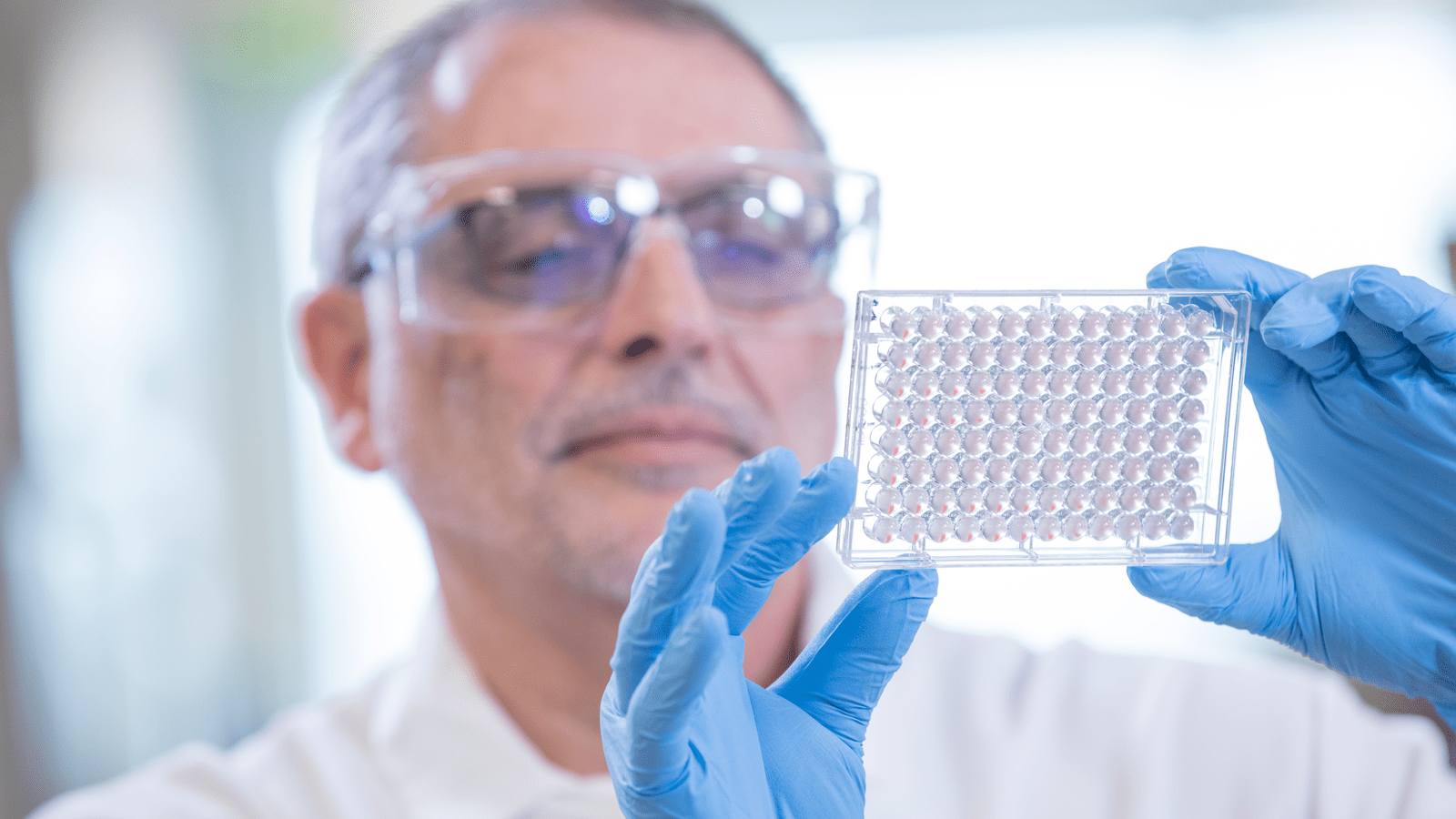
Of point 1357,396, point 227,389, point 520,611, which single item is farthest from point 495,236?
point 227,389

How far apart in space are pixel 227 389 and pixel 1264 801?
3.26 metres

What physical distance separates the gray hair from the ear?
46 millimetres

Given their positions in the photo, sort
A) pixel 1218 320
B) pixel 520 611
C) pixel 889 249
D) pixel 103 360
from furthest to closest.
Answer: pixel 103 360, pixel 889 249, pixel 520 611, pixel 1218 320

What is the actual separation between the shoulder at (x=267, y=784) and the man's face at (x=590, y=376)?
1.25 ft

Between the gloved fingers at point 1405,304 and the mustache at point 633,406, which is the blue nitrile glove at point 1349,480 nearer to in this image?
the gloved fingers at point 1405,304

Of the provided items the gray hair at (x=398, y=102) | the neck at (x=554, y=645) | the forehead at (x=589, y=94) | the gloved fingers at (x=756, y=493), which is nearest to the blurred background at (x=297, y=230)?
the gray hair at (x=398, y=102)

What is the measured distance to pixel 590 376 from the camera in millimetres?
1243

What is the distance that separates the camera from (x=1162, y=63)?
287cm

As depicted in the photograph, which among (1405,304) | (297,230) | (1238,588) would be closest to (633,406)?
(1238,588)

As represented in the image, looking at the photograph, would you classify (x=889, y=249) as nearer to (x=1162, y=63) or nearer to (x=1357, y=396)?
(x=1162, y=63)

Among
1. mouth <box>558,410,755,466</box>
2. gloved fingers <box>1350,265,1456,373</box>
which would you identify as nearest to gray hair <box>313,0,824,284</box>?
mouth <box>558,410,755,466</box>

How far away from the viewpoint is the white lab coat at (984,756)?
130 centimetres

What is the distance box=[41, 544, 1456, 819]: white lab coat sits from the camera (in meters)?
1.30

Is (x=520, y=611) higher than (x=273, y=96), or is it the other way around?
(x=273, y=96)
